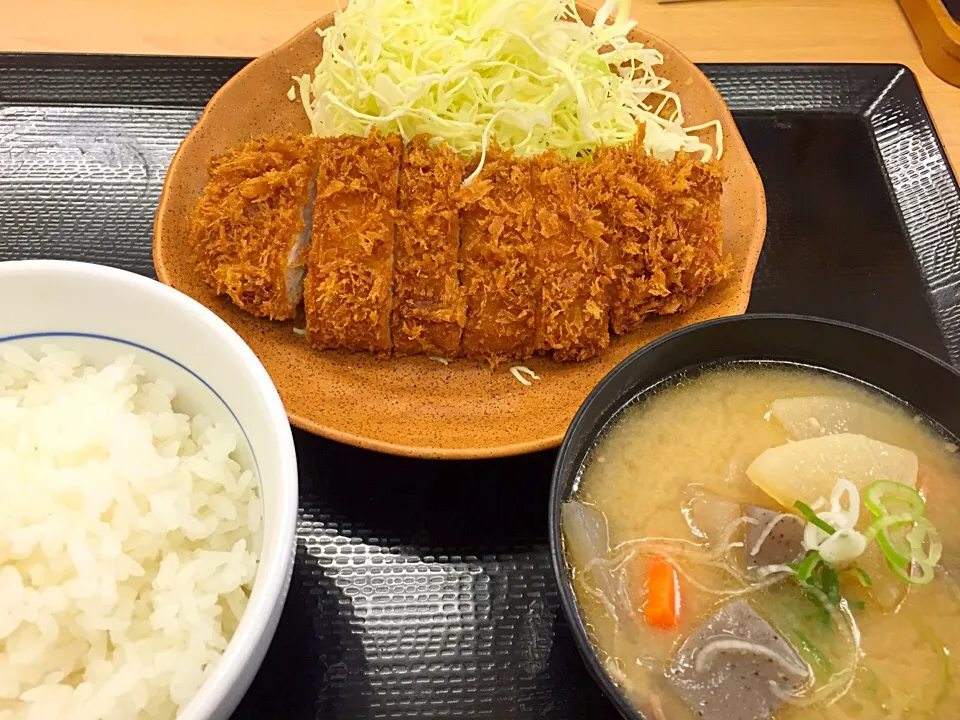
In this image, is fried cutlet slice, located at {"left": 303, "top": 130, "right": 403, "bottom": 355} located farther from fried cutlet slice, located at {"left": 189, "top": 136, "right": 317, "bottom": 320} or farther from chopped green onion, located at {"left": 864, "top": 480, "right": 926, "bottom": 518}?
chopped green onion, located at {"left": 864, "top": 480, "right": 926, "bottom": 518}

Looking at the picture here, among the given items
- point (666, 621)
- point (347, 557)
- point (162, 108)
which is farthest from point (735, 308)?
point (162, 108)

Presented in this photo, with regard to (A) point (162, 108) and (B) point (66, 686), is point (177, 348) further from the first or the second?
(A) point (162, 108)

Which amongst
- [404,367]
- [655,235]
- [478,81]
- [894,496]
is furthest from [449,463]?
[478,81]

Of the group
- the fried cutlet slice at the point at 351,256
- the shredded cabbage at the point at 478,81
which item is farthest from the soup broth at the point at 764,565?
the shredded cabbage at the point at 478,81

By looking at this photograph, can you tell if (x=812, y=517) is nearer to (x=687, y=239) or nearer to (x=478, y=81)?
(x=687, y=239)

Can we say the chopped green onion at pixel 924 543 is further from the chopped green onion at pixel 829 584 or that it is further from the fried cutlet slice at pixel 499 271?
the fried cutlet slice at pixel 499 271

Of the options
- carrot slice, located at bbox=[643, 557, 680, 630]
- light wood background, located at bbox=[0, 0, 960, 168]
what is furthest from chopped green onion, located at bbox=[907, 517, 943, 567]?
light wood background, located at bbox=[0, 0, 960, 168]
